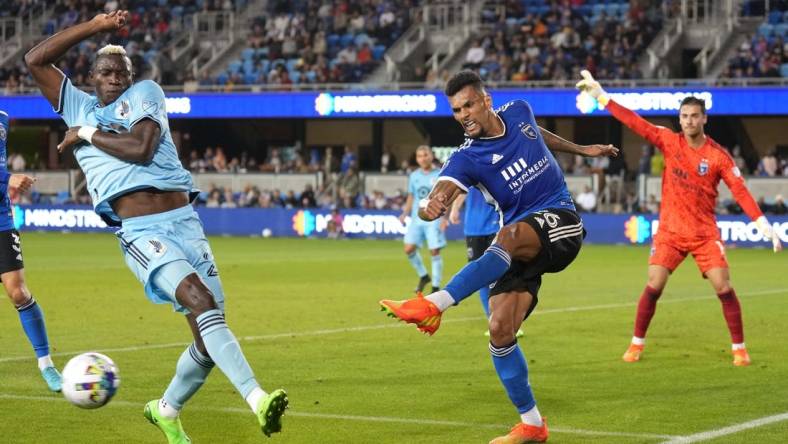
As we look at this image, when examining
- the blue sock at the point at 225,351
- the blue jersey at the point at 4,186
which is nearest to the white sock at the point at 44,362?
the blue jersey at the point at 4,186

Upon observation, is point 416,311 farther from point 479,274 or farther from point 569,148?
point 569,148

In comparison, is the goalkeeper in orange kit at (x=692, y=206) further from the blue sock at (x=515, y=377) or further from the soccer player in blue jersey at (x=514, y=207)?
the blue sock at (x=515, y=377)

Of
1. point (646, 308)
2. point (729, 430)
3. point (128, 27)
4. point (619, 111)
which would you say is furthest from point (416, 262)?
point (128, 27)

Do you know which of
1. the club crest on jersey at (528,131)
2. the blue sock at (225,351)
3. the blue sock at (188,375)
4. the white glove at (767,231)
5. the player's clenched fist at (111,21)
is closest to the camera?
the blue sock at (225,351)

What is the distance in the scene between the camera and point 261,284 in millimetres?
22078

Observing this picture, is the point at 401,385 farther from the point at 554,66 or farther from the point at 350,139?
the point at 350,139

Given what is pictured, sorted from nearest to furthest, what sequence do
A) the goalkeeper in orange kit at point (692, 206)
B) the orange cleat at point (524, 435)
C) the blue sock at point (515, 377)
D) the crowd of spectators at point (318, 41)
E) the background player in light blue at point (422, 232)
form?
the orange cleat at point (524, 435) < the blue sock at point (515, 377) < the goalkeeper in orange kit at point (692, 206) < the background player in light blue at point (422, 232) < the crowd of spectators at point (318, 41)

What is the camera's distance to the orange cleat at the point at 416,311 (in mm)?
7309

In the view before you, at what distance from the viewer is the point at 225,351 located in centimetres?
707

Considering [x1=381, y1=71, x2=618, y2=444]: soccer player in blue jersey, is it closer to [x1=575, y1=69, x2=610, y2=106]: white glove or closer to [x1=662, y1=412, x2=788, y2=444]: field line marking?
[x1=662, y1=412, x2=788, y2=444]: field line marking

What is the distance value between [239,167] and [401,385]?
35.8 meters

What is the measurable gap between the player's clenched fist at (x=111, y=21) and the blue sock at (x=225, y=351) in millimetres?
1756

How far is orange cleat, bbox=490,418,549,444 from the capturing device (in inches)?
313

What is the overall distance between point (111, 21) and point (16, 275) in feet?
11.6
